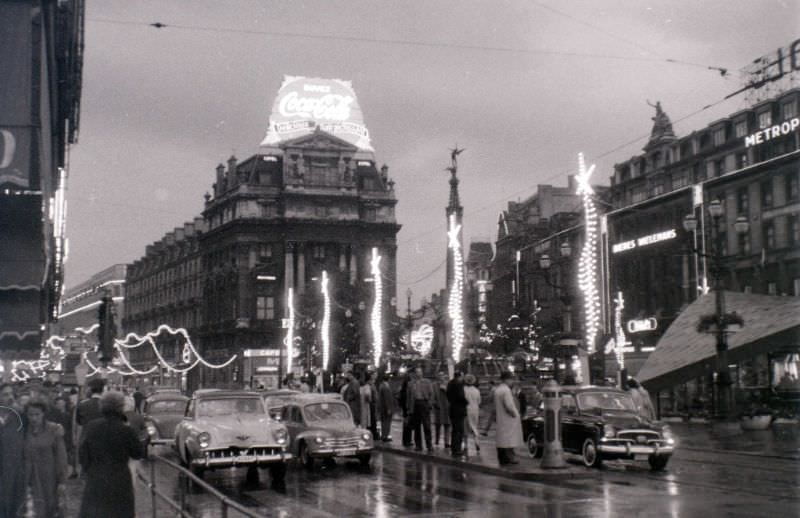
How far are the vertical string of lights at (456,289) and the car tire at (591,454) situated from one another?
23860 mm

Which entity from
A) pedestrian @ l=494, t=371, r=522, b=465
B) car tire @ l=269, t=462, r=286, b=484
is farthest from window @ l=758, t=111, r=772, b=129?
car tire @ l=269, t=462, r=286, b=484

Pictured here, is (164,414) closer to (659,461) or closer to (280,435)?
(280,435)

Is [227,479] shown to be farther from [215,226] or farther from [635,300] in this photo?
[215,226]

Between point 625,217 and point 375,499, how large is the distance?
206 ft

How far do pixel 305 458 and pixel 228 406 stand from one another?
2.30 m

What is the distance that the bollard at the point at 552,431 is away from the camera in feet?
60.9

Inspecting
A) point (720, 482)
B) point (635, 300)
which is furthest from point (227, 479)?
point (635, 300)

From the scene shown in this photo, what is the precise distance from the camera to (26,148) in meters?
9.89

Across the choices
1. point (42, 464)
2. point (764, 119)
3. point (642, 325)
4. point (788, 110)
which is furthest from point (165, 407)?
point (764, 119)

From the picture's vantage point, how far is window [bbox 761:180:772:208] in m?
58.5

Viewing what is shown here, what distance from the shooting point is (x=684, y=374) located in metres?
30.1

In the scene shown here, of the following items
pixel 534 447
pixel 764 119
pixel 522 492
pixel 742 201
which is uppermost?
pixel 764 119

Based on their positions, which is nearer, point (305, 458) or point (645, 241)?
point (305, 458)

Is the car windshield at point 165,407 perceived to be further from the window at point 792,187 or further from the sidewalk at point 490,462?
the window at point 792,187
